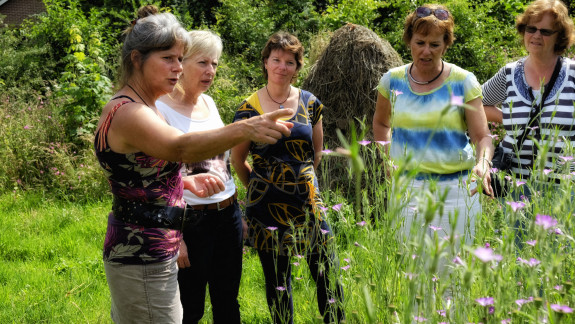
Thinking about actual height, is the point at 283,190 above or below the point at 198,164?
below

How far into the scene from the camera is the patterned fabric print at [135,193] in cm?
202

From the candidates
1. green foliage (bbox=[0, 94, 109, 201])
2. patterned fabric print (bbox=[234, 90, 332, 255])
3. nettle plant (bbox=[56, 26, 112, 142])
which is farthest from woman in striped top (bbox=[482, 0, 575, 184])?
nettle plant (bbox=[56, 26, 112, 142])

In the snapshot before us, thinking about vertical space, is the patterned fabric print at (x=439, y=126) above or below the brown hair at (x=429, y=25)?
below

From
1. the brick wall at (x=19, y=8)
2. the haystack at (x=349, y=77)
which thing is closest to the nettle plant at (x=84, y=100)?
the haystack at (x=349, y=77)

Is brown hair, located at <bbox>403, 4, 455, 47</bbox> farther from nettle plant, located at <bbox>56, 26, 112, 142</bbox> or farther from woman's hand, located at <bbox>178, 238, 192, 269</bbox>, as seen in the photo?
nettle plant, located at <bbox>56, 26, 112, 142</bbox>

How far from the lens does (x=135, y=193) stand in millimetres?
2061

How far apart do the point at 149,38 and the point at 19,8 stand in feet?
69.8

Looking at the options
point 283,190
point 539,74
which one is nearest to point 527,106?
point 539,74

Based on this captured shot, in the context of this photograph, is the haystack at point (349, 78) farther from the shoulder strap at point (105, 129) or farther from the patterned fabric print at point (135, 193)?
the shoulder strap at point (105, 129)

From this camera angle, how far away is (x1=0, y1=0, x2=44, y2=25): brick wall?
20312 mm

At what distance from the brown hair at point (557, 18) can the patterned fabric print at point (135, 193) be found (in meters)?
2.06

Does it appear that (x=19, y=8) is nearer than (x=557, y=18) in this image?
No

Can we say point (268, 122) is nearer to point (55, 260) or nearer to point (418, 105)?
point (418, 105)

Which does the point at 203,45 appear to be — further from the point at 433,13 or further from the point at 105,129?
the point at 433,13
